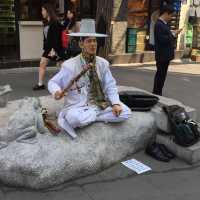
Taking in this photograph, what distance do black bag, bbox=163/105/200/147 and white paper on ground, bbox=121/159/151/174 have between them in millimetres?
525

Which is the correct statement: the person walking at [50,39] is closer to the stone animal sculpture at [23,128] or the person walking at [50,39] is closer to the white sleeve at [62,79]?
the white sleeve at [62,79]

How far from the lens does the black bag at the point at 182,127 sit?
4598 mm

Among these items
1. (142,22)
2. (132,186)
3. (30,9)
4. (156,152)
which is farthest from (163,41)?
(142,22)

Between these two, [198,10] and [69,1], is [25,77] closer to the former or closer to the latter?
[69,1]

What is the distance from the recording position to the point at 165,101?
5.36 metres

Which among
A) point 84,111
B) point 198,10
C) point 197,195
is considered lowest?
point 197,195

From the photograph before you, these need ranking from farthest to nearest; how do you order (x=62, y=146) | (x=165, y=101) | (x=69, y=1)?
(x=69, y=1) < (x=165, y=101) < (x=62, y=146)

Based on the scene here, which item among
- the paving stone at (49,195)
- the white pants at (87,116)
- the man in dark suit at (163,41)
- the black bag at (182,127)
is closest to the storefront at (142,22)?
the man in dark suit at (163,41)

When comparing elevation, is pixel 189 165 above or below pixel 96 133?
below

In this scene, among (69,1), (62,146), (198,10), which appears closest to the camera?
(62,146)

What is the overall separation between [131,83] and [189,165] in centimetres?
456

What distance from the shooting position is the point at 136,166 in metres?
4.45

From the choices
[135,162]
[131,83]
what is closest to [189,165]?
[135,162]

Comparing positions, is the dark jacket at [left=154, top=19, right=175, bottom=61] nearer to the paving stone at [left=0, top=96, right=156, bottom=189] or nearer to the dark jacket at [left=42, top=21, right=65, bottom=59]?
the dark jacket at [left=42, top=21, right=65, bottom=59]
